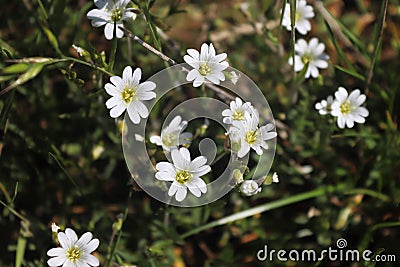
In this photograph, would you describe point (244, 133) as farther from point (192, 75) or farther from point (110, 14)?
point (110, 14)

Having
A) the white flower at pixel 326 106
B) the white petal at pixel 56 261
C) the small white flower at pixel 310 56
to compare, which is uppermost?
the small white flower at pixel 310 56

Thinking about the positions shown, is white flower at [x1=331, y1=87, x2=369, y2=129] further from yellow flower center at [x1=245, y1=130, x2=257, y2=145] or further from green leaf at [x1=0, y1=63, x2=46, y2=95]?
green leaf at [x1=0, y1=63, x2=46, y2=95]

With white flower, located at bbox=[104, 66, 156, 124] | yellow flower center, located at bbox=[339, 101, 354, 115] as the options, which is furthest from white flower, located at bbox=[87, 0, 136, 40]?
yellow flower center, located at bbox=[339, 101, 354, 115]

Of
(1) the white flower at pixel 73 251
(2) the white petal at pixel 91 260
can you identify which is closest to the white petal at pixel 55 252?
(1) the white flower at pixel 73 251

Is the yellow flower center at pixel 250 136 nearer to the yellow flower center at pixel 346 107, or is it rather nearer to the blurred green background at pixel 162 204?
the blurred green background at pixel 162 204

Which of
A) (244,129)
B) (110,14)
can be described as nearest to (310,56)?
(244,129)

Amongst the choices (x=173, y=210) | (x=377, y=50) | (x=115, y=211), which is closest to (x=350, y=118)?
(x=377, y=50)
